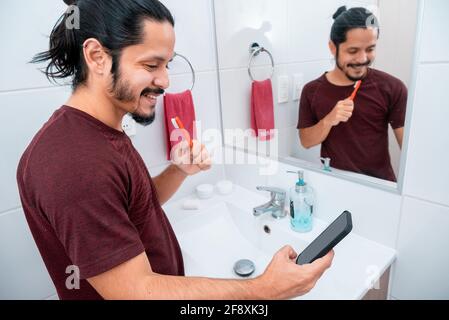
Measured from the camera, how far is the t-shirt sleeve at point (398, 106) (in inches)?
28.9

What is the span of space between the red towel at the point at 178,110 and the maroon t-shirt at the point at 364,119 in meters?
0.42

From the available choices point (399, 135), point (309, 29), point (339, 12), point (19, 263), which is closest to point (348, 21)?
point (339, 12)

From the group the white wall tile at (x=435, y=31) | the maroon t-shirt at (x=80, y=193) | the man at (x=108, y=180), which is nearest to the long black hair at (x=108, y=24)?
the man at (x=108, y=180)

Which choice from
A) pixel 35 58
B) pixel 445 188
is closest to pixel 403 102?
pixel 445 188

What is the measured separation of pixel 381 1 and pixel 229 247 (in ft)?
3.06

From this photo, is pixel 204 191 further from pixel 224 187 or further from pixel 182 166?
pixel 182 166

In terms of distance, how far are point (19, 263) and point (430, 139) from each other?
1.15 meters

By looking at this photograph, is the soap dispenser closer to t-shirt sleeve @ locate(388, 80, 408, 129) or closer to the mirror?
the mirror

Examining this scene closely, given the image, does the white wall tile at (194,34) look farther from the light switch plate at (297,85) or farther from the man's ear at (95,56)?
the man's ear at (95,56)

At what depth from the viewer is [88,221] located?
1.54 ft

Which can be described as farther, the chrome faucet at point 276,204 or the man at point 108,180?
the chrome faucet at point 276,204

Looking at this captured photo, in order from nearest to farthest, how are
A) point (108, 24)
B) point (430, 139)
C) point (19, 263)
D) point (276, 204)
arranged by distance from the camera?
point (108, 24)
point (430, 139)
point (19, 263)
point (276, 204)

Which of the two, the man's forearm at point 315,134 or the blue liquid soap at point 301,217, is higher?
the man's forearm at point 315,134
